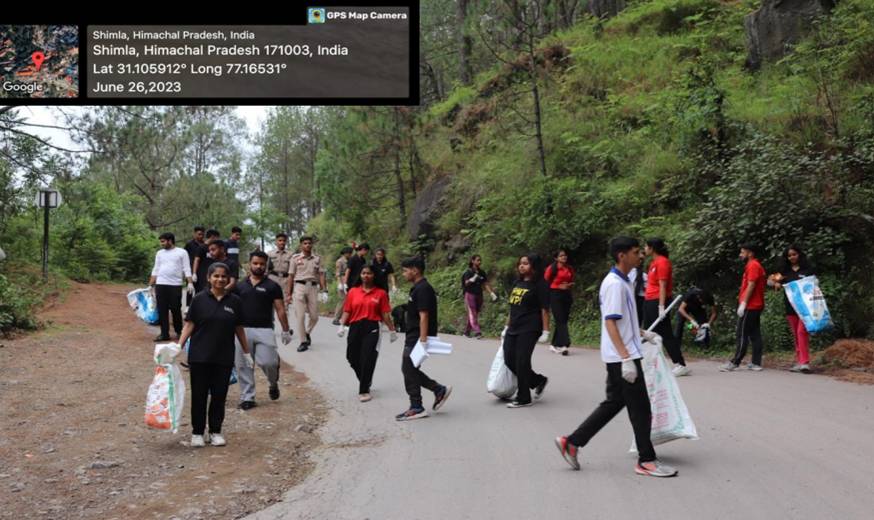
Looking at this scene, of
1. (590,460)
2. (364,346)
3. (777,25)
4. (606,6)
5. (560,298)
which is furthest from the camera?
(606,6)

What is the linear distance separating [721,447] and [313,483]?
141 inches

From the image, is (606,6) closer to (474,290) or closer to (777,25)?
(777,25)

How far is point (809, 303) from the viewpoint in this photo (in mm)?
10914

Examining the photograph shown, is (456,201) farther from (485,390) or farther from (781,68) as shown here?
(485,390)

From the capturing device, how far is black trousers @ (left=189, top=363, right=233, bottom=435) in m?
7.78

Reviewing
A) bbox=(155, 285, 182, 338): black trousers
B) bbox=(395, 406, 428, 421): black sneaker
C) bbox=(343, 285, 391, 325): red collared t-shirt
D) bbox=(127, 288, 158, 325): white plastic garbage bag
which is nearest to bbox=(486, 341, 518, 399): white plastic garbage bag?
bbox=(395, 406, 428, 421): black sneaker

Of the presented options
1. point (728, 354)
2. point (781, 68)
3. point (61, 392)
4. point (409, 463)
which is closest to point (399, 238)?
point (781, 68)

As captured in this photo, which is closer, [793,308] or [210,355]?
[210,355]

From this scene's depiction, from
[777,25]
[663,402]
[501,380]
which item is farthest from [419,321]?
[777,25]

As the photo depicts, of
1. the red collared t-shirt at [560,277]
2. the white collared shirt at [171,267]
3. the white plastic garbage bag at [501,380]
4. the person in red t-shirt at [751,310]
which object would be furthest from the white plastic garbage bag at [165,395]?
the red collared t-shirt at [560,277]

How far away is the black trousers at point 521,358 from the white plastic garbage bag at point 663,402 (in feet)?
8.35

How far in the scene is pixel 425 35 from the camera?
40.8 meters

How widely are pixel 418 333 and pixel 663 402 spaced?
3452 mm

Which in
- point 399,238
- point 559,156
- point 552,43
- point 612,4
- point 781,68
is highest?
point 612,4
